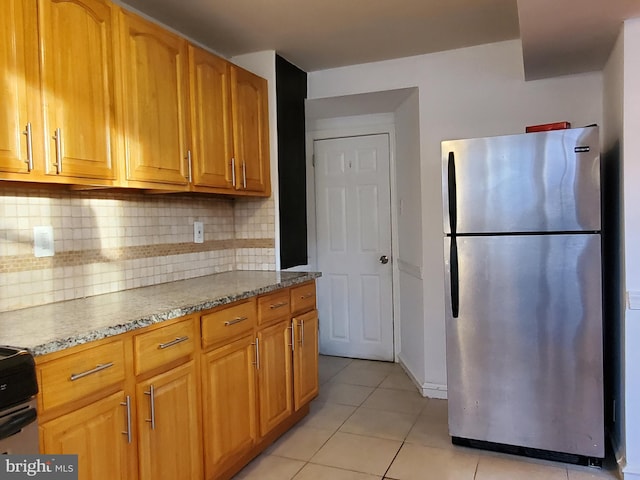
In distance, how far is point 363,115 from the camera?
4.07 m

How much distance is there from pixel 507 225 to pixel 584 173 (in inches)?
16.4

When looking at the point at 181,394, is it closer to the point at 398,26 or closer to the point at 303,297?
the point at 303,297

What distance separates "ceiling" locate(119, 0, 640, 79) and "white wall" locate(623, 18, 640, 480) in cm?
29

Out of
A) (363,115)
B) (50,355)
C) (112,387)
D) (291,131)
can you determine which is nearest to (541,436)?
(112,387)

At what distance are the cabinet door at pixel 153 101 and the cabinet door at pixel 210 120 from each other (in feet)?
0.24

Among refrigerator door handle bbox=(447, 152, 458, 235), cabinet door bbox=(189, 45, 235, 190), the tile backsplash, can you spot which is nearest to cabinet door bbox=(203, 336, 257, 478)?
the tile backsplash

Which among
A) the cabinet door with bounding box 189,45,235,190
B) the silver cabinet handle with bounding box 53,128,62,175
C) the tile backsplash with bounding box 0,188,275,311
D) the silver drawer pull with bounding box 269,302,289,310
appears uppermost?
the cabinet door with bounding box 189,45,235,190

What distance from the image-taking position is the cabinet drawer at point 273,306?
8.20ft

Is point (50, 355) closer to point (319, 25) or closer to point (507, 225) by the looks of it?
point (507, 225)

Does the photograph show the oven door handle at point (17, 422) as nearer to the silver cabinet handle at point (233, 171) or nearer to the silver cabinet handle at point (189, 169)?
the silver cabinet handle at point (189, 169)

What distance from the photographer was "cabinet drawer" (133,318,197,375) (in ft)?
5.66

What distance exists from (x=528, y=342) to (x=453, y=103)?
5.45ft

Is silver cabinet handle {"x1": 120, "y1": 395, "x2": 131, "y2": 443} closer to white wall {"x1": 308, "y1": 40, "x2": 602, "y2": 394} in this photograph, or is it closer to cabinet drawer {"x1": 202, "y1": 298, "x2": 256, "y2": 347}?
cabinet drawer {"x1": 202, "y1": 298, "x2": 256, "y2": 347}

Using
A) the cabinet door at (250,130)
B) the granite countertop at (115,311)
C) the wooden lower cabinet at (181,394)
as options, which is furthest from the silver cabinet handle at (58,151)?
the cabinet door at (250,130)
